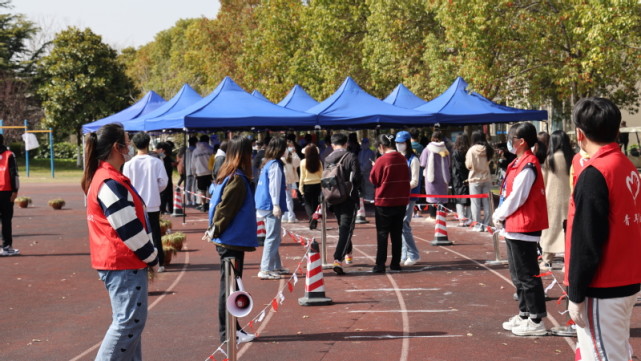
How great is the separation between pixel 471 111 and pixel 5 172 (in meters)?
12.2

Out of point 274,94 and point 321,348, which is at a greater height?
point 274,94

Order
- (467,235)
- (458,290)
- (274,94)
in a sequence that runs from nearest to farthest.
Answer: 1. (458,290)
2. (467,235)
3. (274,94)

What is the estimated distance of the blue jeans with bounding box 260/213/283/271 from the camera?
35.1 feet

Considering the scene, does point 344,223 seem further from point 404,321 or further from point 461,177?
point 461,177

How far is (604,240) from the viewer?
160 inches

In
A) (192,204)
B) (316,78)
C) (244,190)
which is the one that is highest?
(316,78)

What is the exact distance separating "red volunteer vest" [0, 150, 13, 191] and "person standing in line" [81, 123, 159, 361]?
8320mm

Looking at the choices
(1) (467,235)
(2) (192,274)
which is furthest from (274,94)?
(2) (192,274)

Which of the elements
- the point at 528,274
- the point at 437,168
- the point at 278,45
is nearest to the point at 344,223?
the point at 528,274

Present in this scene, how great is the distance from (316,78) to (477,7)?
72.0 ft

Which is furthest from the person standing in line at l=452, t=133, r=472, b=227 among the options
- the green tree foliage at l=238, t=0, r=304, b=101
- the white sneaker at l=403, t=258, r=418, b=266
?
the green tree foliage at l=238, t=0, r=304, b=101

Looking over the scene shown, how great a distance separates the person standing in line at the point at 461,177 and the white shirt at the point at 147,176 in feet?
24.9

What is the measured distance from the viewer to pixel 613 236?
13.3 ft

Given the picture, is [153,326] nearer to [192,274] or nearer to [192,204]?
[192,274]
